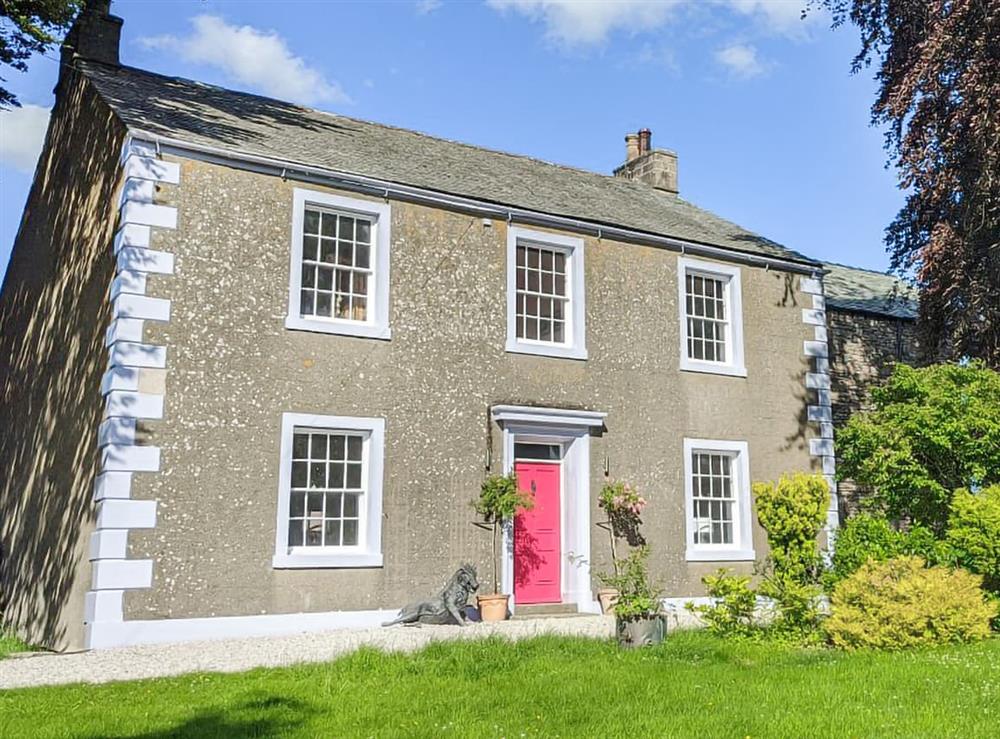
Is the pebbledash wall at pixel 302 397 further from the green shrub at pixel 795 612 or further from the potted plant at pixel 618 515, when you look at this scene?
the green shrub at pixel 795 612

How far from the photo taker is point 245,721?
295 inches

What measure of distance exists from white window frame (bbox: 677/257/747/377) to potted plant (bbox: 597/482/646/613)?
2.68m

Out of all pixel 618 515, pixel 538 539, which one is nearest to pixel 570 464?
pixel 618 515

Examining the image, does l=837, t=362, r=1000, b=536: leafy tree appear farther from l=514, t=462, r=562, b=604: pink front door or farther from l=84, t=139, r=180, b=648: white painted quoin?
l=84, t=139, r=180, b=648: white painted quoin

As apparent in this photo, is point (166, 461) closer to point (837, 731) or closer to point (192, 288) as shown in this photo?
point (192, 288)

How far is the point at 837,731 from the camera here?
6930mm

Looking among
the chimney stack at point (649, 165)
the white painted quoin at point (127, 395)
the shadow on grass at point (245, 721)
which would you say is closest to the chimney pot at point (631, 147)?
the chimney stack at point (649, 165)

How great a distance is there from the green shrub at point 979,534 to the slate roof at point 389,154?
6.66 metres

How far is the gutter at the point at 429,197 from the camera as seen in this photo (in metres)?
13.1

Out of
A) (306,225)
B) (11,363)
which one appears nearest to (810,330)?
(306,225)

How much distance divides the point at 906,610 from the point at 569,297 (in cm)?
746

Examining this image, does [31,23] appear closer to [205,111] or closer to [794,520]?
[205,111]

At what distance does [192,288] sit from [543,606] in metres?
7.11

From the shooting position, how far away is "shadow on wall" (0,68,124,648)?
13.1 m
